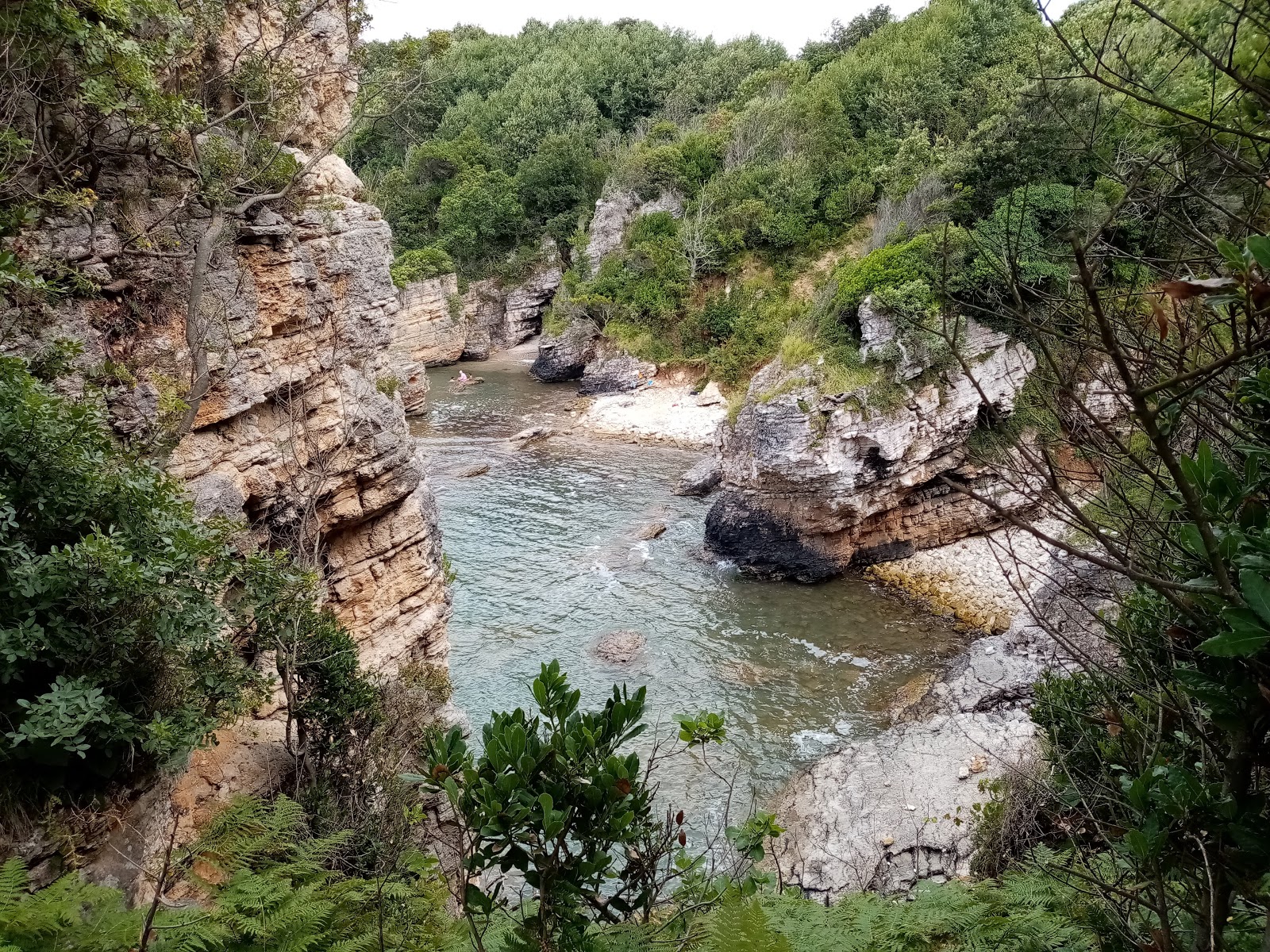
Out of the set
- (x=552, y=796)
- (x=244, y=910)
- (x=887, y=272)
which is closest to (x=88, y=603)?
(x=244, y=910)

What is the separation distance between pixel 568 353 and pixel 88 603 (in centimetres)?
3437

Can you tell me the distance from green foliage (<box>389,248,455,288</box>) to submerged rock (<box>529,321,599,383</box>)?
7202mm

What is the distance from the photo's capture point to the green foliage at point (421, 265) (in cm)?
3684

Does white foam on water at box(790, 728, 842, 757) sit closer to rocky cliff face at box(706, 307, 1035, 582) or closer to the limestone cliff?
rocky cliff face at box(706, 307, 1035, 582)

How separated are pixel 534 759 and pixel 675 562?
17403 mm

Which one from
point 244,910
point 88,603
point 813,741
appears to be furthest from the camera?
point 813,741

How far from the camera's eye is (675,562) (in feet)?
66.7

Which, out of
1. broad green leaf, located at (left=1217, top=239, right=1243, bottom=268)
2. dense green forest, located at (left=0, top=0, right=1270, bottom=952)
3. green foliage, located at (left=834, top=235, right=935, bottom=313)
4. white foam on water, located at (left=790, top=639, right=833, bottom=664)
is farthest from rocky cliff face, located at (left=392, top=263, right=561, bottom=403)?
broad green leaf, located at (left=1217, top=239, right=1243, bottom=268)

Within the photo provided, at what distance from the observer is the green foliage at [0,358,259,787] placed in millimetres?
4633

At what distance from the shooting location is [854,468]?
1900cm

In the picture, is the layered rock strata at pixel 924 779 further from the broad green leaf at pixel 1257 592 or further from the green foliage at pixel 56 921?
the broad green leaf at pixel 1257 592

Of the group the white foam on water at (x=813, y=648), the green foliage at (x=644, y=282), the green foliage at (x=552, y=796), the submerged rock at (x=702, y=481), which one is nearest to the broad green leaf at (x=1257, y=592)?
the green foliage at (x=552, y=796)

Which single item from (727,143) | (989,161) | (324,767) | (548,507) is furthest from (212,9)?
(727,143)

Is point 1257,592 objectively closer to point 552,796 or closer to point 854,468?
point 552,796
